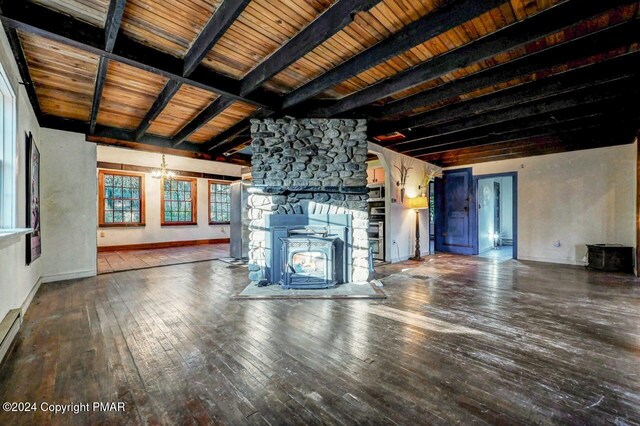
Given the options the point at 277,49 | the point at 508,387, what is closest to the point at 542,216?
the point at 508,387

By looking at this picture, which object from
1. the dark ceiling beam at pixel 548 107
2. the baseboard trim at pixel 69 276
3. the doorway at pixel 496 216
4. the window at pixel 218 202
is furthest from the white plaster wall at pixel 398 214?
the window at pixel 218 202

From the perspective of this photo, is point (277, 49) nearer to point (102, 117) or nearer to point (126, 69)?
point (126, 69)

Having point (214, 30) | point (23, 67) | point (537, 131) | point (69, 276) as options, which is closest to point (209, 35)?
point (214, 30)

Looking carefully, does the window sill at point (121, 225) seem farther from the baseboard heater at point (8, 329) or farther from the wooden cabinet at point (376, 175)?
the wooden cabinet at point (376, 175)

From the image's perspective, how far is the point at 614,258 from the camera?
5.27m

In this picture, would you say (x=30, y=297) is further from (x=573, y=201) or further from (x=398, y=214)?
(x=573, y=201)

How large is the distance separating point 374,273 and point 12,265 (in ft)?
→ 15.8

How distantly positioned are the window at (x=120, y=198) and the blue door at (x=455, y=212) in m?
9.42

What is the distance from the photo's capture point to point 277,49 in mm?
2816

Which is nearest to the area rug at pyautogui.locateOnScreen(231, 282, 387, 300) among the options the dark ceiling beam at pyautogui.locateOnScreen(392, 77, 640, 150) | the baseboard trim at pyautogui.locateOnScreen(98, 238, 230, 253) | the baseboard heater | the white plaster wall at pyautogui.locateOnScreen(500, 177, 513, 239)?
the baseboard heater

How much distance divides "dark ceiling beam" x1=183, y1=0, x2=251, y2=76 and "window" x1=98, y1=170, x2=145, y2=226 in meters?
7.20

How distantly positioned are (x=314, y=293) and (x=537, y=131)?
499 cm

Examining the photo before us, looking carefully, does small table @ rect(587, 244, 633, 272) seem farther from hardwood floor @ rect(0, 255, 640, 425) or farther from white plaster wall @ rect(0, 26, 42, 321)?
white plaster wall @ rect(0, 26, 42, 321)

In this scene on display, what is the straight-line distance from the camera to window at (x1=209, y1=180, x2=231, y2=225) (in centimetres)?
1031
